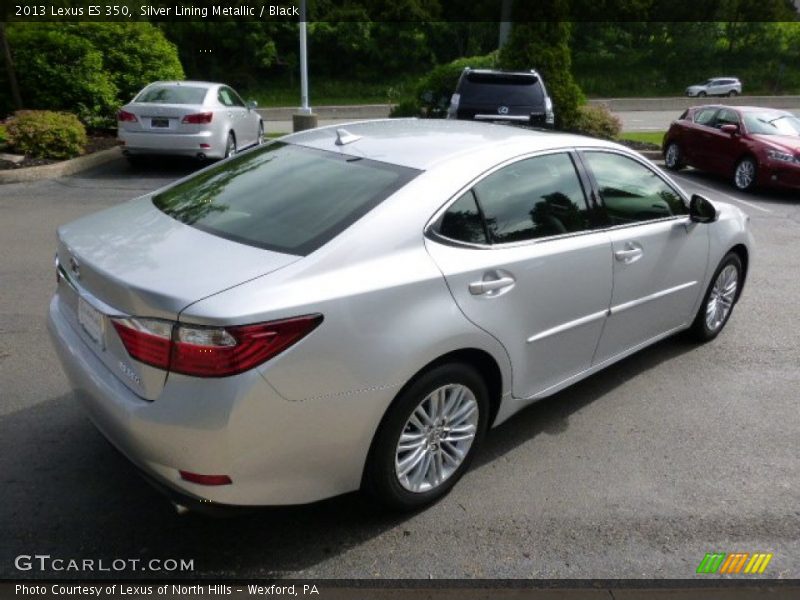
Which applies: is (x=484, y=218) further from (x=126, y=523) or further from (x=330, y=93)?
(x=330, y=93)

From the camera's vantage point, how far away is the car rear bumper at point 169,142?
11664mm

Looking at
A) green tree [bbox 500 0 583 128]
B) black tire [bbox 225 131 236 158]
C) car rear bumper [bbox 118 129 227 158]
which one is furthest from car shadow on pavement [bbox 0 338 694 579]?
green tree [bbox 500 0 583 128]

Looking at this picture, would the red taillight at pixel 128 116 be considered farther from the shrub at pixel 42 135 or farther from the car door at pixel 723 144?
the car door at pixel 723 144

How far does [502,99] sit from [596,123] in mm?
5178

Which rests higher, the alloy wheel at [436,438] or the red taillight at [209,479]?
the red taillight at [209,479]

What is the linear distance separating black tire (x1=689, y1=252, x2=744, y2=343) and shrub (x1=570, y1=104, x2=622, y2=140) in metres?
12.1

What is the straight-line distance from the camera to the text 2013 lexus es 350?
2561mm

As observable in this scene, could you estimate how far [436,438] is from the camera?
3197mm

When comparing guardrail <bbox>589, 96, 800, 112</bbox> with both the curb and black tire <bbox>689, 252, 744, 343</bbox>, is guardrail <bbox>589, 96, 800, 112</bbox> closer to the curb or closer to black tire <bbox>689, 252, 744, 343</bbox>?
the curb

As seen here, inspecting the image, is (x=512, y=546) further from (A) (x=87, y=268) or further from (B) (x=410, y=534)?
(A) (x=87, y=268)

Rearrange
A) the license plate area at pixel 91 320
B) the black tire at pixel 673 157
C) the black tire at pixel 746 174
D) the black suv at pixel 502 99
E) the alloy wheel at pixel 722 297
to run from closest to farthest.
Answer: the license plate area at pixel 91 320
the alloy wheel at pixel 722 297
the black tire at pixel 746 174
the black suv at pixel 502 99
the black tire at pixel 673 157

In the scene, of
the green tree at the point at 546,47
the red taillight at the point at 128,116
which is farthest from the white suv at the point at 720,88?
the red taillight at the point at 128,116

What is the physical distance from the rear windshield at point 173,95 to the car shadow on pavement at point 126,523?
30.8 feet

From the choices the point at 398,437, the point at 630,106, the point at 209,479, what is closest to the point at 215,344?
the point at 209,479
